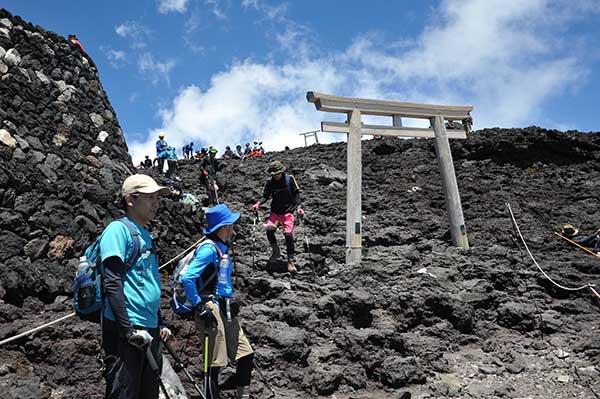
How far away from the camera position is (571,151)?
17.0 metres

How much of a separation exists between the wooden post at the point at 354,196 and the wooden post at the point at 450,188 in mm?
2251

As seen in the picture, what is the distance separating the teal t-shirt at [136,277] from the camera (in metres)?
2.94

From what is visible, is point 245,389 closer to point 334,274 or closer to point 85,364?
point 85,364

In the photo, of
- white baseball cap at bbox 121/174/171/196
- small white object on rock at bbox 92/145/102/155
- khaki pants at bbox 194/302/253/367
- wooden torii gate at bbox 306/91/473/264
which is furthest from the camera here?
wooden torii gate at bbox 306/91/473/264

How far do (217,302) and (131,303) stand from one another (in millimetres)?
1098

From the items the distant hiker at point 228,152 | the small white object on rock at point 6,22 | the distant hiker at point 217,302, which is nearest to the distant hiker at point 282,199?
the distant hiker at point 217,302

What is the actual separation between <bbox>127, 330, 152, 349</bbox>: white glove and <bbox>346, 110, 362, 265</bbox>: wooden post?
20.9 ft

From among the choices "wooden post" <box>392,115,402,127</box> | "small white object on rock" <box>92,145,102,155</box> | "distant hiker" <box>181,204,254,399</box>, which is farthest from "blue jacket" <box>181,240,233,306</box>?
"wooden post" <box>392,115,402,127</box>

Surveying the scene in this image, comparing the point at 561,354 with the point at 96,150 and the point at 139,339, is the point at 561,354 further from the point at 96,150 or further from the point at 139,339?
the point at 96,150

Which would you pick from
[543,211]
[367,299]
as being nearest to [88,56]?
[367,299]

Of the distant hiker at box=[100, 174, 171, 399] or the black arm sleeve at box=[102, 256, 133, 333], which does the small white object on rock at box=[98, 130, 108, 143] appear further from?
the black arm sleeve at box=[102, 256, 133, 333]

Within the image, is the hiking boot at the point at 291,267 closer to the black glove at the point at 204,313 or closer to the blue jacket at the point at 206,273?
the blue jacket at the point at 206,273

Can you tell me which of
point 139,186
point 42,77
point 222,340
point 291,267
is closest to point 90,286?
point 139,186

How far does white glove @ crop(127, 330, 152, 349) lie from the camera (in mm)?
2865
